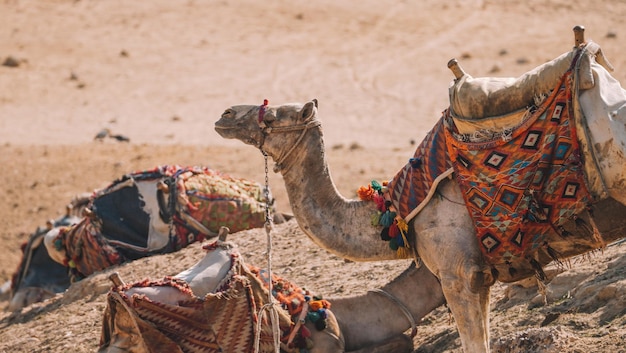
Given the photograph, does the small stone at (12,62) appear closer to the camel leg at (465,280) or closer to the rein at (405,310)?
the rein at (405,310)

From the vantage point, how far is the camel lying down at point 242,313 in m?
8.41

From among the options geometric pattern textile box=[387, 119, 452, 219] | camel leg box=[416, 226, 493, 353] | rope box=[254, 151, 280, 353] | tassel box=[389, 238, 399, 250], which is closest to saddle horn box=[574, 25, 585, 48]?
geometric pattern textile box=[387, 119, 452, 219]

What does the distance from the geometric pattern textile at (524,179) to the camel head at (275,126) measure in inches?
36.3

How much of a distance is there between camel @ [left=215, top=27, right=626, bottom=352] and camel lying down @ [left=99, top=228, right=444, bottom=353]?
69 cm

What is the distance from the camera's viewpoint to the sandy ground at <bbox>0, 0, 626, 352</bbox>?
404 inches

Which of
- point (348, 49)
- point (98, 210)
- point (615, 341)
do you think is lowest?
point (615, 341)

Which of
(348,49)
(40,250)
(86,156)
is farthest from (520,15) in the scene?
(40,250)

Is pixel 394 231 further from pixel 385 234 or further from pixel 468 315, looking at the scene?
pixel 468 315

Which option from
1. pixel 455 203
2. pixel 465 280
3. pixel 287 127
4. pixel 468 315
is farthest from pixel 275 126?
pixel 468 315

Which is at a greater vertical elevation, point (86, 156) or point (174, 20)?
point (174, 20)

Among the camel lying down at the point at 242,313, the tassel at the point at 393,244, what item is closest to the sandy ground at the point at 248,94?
the camel lying down at the point at 242,313

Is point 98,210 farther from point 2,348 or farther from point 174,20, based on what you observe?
point 174,20

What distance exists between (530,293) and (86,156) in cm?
1131

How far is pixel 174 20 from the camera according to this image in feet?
99.9
